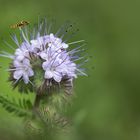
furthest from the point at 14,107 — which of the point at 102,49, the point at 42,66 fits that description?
the point at 102,49

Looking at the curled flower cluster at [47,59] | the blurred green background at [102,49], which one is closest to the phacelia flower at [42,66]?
the curled flower cluster at [47,59]

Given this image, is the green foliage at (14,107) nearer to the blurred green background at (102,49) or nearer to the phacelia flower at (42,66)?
the phacelia flower at (42,66)

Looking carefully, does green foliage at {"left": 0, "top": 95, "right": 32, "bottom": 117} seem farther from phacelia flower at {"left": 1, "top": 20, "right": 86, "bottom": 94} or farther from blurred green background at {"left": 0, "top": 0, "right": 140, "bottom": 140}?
blurred green background at {"left": 0, "top": 0, "right": 140, "bottom": 140}

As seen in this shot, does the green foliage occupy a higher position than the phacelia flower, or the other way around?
the phacelia flower

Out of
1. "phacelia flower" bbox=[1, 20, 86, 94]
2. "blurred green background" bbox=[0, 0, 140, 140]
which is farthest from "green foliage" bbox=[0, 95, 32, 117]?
"blurred green background" bbox=[0, 0, 140, 140]

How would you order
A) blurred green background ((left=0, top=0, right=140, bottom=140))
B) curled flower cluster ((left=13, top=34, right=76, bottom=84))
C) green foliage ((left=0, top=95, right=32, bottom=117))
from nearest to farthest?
1. green foliage ((left=0, top=95, right=32, bottom=117))
2. curled flower cluster ((left=13, top=34, right=76, bottom=84))
3. blurred green background ((left=0, top=0, right=140, bottom=140))

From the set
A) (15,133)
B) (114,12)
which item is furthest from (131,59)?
(15,133)
